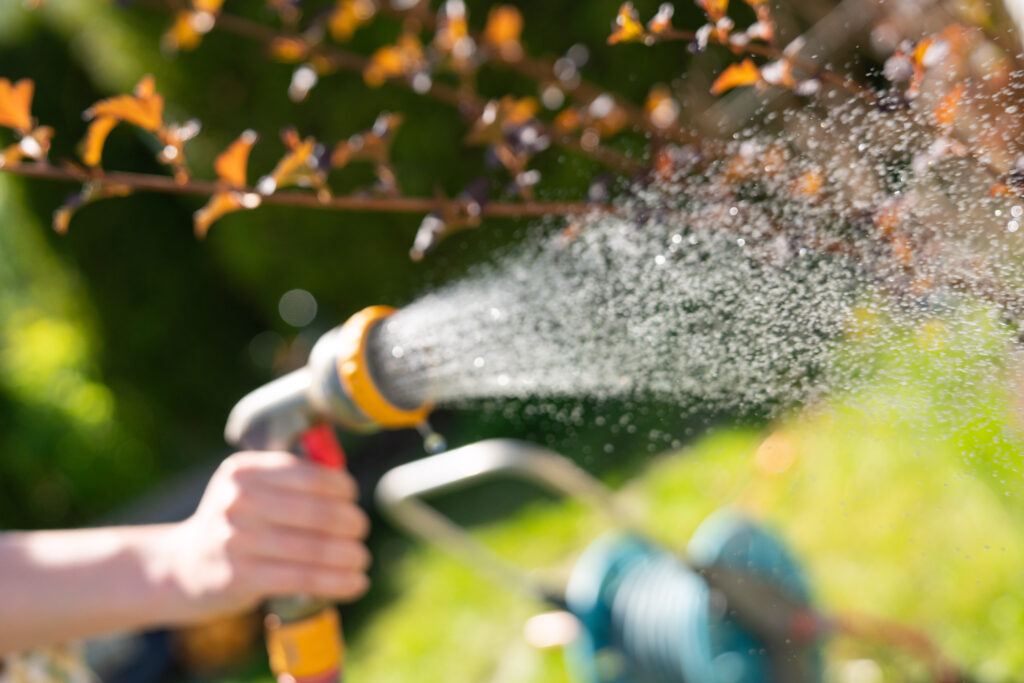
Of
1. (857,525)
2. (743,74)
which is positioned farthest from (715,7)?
(857,525)

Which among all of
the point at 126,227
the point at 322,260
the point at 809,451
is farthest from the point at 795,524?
the point at 126,227

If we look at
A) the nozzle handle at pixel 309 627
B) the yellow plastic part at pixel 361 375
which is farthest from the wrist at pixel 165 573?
the yellow plastic part at pixel 361 375

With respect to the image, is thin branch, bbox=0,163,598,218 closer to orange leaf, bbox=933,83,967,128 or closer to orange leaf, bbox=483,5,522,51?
orange leaf, bbox=933,83,967,128

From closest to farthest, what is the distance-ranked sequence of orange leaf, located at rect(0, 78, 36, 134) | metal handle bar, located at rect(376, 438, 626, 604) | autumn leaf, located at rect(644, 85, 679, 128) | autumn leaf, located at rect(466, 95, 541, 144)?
orange leaf, located at rect(0, 78, 36, 134) → autumn leaf, located at rect(466, 95, 541, 144) → autumn leaf, located at rect(644, 85, 679, 128) → metal handle bar, located at rect(376, 438, 626, 604)

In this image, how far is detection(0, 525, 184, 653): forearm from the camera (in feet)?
4.11

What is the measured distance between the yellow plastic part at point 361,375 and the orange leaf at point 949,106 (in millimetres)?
640

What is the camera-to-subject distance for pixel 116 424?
5.30 m

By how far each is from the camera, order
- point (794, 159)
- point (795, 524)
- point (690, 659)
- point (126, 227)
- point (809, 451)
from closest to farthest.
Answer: point (794, 159), point (690, 659), point (809, 451), point (795, 524), point (126, 227)

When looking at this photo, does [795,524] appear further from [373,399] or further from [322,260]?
[322,260]

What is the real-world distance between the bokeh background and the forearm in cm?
61

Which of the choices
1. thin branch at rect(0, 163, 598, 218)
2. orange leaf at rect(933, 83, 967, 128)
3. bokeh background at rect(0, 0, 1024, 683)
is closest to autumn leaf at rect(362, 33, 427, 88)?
bokeh background at rect(0, 0, 1024, 683)

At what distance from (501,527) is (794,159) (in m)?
2.62

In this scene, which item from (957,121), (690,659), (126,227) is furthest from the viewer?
Result: (126,227)

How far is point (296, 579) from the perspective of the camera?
1154 mm
